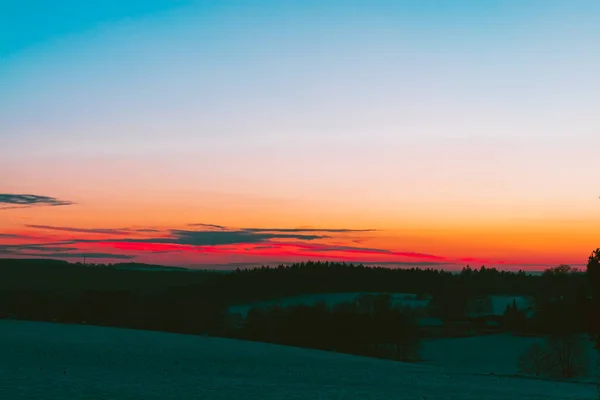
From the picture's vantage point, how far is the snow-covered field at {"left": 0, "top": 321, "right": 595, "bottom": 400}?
25.1m

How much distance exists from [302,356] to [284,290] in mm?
148756

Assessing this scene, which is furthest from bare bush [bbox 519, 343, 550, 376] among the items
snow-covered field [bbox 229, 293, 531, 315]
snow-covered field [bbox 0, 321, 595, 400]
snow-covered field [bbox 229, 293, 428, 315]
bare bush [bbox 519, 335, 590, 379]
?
snow-covered field [bbox 229, 293, 531, 315]

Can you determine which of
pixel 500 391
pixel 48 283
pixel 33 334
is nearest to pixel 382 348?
pixel 33 334

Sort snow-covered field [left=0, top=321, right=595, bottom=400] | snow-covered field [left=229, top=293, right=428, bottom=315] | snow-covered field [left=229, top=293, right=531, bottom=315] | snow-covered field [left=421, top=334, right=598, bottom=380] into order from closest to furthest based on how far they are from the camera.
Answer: snow-covered field [left=0, top=321, right=595, bottom=400], snow-covered field [left=421, top=334, right=598, bottom=380], snow-covered field [left=229, top=293, right=428, bottom=315], snow-covered field [left=229, top=293, right=531, bottom=315]

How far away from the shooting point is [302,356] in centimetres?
4934

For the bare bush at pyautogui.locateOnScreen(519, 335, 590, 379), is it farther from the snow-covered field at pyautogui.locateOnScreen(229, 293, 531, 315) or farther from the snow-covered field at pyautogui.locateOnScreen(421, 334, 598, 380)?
the snow-covered field at pyautogui.locateOnScreen(229, 293, 531, 315)

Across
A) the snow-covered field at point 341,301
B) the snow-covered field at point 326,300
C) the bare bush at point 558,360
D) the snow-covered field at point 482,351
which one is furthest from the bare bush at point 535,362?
the snow-covered field at point 341,301

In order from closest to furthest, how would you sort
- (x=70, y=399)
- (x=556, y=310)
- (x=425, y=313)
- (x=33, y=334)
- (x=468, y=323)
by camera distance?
(x=70, y=399) < (x=33, y=334) < (x=556, y=310) < (x=468, y=323) < (x=425, y=313)

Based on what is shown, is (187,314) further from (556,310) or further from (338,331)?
(556,310)

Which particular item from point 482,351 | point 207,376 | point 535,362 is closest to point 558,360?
point 535,362

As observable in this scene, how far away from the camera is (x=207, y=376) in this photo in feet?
105

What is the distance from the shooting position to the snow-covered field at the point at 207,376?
987 inches

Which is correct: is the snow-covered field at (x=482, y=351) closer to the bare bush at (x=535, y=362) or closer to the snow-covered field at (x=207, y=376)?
the bare bush at (x=535, y=362)

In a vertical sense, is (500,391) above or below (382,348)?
above
